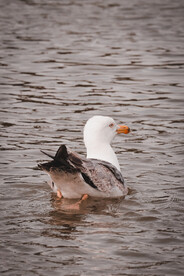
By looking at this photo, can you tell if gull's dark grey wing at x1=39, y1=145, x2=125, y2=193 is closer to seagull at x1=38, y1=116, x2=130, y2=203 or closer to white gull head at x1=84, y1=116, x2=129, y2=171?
seagull at x1=38, y1=116, x2=130, y2=203

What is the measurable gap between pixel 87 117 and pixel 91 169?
486cm

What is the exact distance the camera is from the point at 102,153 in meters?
9.38

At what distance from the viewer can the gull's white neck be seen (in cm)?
933

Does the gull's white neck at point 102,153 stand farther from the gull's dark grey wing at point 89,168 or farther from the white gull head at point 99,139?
the gull's dark grey wing at point 89,168

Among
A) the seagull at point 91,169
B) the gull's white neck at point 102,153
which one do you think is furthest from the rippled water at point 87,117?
the gull's white neck at point 102,153

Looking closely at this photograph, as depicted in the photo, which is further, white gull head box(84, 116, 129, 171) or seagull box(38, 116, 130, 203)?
white gull head box(84, 116, 129, 171)

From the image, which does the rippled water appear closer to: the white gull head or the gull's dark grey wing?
the gull's dark grey wing

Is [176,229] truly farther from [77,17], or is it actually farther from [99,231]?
[77,17]

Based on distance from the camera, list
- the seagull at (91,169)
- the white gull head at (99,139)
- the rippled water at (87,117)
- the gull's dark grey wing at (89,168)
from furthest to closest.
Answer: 1. the white gull head at (99,139)
2. the seagull at (91,169)
3. the gull's dark grey wing at (89,168)
4. the rippled water at (87,117)

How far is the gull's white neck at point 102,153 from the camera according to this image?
9.33 m

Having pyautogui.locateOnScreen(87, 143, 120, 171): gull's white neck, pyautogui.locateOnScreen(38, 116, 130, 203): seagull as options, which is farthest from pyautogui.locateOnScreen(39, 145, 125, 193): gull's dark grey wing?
pyautogui.locateOnScreen(87, 143, 120, 171): gull's white neck

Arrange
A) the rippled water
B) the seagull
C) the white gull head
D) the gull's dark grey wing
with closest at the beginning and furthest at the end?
the rippled water → the gull's dark grey wing → the seagull → the white gull head

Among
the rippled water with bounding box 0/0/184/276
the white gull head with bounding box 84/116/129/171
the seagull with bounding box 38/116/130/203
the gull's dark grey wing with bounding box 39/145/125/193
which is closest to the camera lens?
the rippled water with bounding box 0/0/184/276

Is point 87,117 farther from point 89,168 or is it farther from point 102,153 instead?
point 89,168
